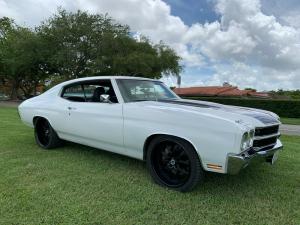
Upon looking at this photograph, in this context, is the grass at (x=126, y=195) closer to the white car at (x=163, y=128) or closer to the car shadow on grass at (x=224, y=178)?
the car shadow on grass at (x=224, y=178)

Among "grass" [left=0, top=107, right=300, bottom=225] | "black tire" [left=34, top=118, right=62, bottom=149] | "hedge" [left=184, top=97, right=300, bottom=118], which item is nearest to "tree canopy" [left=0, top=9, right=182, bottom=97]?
"hedge" [left=184, top=97, right=300, bottom=118]

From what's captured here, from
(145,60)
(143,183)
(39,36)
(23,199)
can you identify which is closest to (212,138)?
(143,183)

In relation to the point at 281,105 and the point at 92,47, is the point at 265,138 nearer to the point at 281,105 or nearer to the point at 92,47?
the point at 281,105

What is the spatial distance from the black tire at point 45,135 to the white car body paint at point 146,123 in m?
0.22

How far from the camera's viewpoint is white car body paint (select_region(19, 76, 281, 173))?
11.0 ft

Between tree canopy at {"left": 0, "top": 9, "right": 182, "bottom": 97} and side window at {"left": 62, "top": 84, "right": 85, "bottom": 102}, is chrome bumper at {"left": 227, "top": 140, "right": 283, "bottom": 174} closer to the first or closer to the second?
side window at {"left": 62, "top": 84, "right": 85, "bottom": 102}

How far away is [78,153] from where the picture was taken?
561 centimetres

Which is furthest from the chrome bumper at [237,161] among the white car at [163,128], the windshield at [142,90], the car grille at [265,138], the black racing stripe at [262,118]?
the windshield at [142,90]

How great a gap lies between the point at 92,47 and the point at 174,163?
23862 millimetres

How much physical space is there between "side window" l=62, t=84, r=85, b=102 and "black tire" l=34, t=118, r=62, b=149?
0.71 metres

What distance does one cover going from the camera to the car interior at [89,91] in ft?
15.6

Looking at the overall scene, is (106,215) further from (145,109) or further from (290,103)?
(290,103)

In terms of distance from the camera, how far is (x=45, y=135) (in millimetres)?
6035

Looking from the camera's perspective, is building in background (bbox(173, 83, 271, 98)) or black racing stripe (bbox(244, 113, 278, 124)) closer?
black racing stripe (bbox(244, 113, 278, 124))
